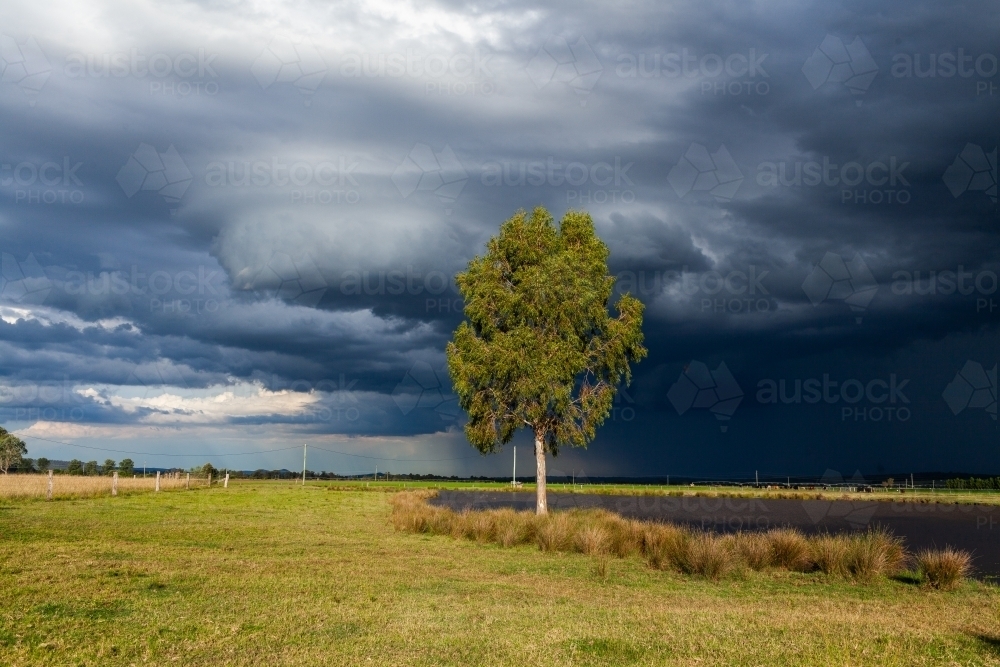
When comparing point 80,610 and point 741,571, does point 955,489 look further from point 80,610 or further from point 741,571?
point 80,610

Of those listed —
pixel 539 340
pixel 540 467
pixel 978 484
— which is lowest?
pixel 978 484

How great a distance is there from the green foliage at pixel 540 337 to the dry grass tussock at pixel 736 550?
10.5 metres

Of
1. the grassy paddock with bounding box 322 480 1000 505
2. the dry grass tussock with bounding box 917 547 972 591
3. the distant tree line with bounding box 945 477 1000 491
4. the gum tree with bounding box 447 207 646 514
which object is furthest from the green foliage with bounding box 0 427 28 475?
the distant tree line with bounding box 945 477 1000 491

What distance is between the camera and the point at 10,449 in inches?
5359

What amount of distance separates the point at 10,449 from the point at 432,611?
495ft

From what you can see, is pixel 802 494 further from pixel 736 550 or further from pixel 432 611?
pixel 432 611

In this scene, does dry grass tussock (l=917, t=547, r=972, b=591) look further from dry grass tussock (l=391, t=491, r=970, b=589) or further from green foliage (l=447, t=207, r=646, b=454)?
green foliage (l=447, t=207, r=646, b=454)

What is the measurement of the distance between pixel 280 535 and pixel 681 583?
15546mm

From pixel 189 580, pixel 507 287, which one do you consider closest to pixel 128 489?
pixel 507 287

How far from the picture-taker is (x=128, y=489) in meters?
58.9

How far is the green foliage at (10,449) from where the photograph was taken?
127 m

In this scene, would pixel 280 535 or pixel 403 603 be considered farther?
pixel 280 535

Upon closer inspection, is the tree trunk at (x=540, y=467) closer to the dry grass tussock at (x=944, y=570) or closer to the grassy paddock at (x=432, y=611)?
the grassy paddock at (x=432, y=611)

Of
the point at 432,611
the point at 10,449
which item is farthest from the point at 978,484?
the point at 10,449
